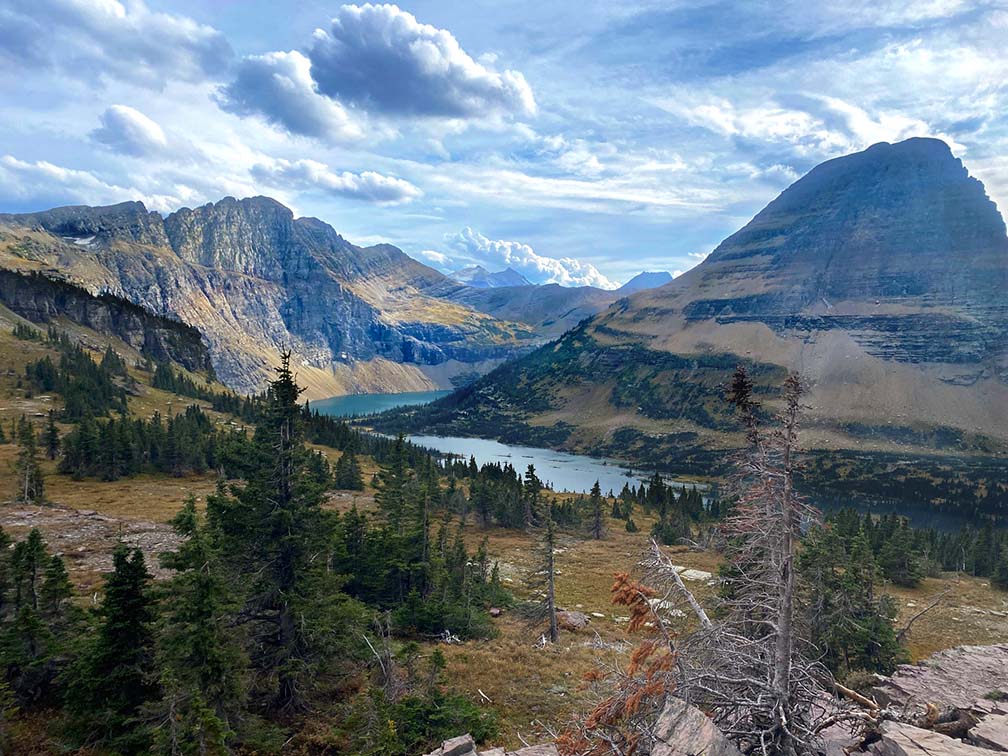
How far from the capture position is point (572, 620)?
3922cm

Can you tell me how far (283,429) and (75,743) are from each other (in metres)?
11.1

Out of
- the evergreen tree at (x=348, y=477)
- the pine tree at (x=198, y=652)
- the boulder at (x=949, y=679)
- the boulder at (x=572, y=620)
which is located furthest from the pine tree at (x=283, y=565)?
the evergreen tree at (x=348, y=477)

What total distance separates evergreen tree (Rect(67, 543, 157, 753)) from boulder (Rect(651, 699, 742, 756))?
47.0 feet

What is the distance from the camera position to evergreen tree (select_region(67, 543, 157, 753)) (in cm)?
1556

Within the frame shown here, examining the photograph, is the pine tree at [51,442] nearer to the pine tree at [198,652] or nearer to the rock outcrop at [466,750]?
the pine tree at [198,652]

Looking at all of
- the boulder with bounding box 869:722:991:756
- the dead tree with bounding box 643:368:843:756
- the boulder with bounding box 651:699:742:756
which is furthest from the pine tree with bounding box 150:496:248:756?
the boulder with bounding box 869:722:991:756

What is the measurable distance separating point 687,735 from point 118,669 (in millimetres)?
16328

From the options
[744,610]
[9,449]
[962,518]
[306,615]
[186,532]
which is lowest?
[962,518]

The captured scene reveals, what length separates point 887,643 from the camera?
1073 inches

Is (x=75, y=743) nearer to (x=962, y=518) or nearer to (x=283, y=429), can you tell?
Answer: (x=283, y=429)

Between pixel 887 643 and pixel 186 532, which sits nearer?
pixel 186 532

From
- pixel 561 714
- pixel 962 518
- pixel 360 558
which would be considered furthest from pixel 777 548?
pixel 962 518

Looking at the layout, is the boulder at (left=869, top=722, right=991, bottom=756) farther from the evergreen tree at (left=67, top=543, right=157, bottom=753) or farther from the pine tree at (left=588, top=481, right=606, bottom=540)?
the pine tree at (left=588, top=481, right=606, bottom=540)

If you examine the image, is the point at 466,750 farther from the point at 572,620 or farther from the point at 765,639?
the point at 572,620
